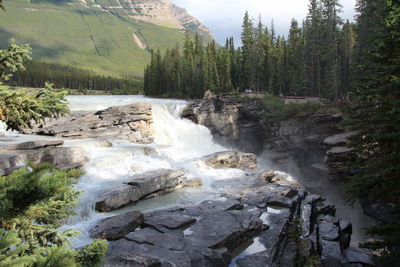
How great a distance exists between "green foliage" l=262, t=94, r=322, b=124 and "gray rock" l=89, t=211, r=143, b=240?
89.0 feet

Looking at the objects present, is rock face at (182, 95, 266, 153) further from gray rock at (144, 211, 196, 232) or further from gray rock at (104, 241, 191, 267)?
gray rock at (104, 241, 191, 267)

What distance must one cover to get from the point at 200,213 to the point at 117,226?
Answer: 4.53 m

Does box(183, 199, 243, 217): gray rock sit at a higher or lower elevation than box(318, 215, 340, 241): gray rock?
higher

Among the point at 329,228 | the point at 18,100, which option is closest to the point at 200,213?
the point at 329,228

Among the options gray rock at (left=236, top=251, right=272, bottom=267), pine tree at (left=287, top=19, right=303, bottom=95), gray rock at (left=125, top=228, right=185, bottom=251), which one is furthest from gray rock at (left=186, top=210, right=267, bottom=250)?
pine tree at (left=287, top=19, right=303, bottom=95)

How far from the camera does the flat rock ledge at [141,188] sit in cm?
1619

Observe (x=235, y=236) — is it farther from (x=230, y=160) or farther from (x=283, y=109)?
(x=283, y=109)

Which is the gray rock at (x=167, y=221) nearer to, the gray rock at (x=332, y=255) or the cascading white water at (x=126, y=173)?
the cascading white water at (x=126, y=173)

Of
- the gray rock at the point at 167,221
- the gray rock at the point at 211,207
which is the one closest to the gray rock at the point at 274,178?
the gray rock at the point at 211,207

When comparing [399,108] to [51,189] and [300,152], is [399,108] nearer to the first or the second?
[51,189]

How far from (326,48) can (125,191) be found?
44.1 m

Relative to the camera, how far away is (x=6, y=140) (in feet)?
73.9

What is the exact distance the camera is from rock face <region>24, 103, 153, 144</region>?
93.3 ft

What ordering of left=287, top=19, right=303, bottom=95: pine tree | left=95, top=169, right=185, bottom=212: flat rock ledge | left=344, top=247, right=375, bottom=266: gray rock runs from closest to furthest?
left=344, top=247, right=375, bottom=266: gray rock < left=95, top=169, right=185, bottom=212: flat rock ledge < left=287, top=19, right=303, bottom=95: pine tree
